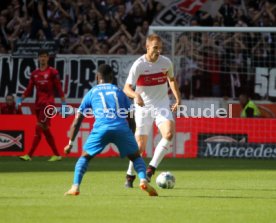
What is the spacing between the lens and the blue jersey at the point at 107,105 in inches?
507

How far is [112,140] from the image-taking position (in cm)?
1291

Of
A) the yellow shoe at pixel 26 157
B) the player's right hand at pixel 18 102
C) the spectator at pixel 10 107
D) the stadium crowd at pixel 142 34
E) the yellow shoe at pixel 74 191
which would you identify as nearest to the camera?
the yellow shoe at pixel 74 191

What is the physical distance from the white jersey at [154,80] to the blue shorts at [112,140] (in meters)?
2.49

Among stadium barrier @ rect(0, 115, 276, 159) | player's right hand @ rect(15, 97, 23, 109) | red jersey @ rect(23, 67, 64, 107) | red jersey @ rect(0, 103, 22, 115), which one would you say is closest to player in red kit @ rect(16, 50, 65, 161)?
red jersey @ rect(23, 67, 64, 107)

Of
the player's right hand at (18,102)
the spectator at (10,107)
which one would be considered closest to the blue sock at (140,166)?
the player's right hand at (18,102)

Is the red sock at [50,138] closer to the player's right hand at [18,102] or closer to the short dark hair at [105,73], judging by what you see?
the player's right hand at [18,102]

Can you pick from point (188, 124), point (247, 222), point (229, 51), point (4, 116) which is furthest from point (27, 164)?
point (247, 222)

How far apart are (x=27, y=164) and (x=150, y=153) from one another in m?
3.63

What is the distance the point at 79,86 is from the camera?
24719 millimetres

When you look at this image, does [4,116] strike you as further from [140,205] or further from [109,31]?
[140,205]

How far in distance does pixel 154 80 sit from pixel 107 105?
2.69 metres

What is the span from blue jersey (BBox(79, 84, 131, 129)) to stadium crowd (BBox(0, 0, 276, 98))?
12.0 m

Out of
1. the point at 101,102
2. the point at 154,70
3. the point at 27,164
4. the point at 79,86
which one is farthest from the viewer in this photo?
the point at 79,86

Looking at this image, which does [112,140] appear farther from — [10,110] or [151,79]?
[10,110]
